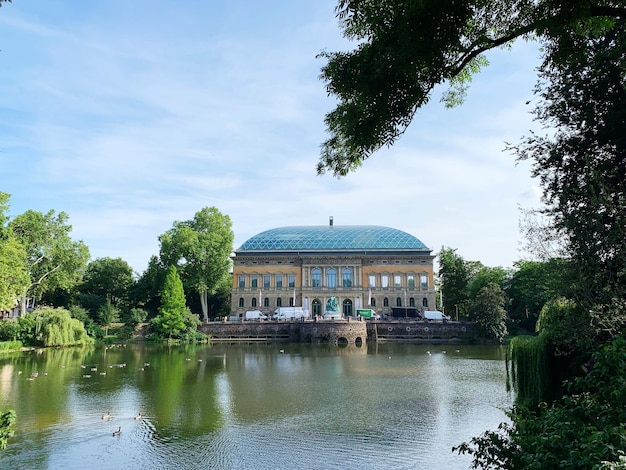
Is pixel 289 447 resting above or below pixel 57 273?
below

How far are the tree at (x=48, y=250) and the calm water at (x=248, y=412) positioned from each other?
1612cm

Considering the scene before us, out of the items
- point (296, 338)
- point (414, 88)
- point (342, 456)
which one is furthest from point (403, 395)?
point (296, 338)

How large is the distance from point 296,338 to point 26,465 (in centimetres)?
3635

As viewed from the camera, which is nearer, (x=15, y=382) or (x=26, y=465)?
(x=26, y=465)

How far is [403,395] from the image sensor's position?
18906 millimetres

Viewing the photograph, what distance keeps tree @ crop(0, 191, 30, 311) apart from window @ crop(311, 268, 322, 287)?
31.2 metres

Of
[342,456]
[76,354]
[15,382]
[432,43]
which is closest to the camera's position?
[432,43]

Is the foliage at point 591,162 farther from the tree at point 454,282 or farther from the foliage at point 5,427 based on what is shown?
the tree at point 454,282

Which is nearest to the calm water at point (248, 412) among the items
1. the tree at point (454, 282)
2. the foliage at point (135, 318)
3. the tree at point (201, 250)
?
the foliage at point (135, 318)

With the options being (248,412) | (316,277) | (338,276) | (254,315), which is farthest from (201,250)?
(248,412)

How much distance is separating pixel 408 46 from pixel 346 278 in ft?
179

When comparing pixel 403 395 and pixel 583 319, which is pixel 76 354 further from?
pixel 583 319

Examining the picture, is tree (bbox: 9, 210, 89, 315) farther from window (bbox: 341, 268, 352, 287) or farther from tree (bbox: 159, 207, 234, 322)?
window (bbox: 341, 268, 352, 287)

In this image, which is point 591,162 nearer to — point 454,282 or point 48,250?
point 48,250
